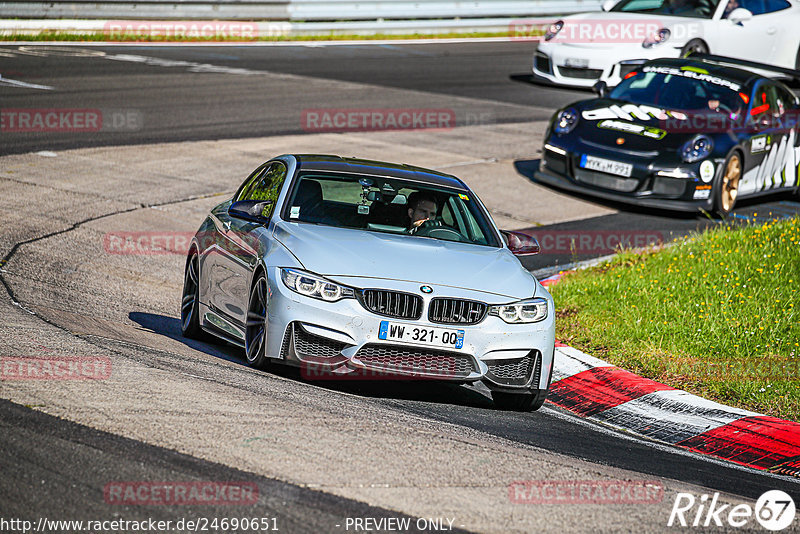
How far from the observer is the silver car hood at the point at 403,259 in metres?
6.85

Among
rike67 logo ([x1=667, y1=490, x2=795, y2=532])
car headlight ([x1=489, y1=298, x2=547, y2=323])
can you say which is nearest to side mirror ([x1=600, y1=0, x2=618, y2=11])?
car headlight ([x1=489, y1=298, x2=547, y2=323])

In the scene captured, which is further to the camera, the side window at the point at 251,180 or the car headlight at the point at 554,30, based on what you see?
the car headlight at the point at 554,30

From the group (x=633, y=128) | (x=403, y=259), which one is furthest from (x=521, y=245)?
(x=633, y=128)

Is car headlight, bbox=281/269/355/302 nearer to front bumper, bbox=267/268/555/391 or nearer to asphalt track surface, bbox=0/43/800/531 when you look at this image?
front bumper, bbox=267/268/555/391

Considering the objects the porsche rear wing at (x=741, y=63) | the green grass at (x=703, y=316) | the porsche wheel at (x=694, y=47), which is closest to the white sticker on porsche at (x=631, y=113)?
the porsche rear wing at (x=741, y=63)

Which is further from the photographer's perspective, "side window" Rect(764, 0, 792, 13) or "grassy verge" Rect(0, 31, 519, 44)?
"grassy verge" Rect(0, 31, 519, 44)

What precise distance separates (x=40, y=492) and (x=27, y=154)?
1054 centimetres

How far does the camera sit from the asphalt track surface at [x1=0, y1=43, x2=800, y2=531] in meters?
4.75

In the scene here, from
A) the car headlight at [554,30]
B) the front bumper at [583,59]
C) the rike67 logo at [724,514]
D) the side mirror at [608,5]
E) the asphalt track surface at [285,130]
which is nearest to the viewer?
the asphalt track surface at [285,130]

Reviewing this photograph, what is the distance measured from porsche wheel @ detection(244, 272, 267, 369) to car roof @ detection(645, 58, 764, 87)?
10.2 metres

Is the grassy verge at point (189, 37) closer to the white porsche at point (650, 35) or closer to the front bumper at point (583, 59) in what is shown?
the white porsche at point (650, 35)

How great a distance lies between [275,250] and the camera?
7.11m

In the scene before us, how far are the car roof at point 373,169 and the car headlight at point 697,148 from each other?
20.8 ft

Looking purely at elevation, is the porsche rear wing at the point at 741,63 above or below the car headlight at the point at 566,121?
above
